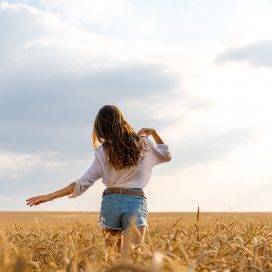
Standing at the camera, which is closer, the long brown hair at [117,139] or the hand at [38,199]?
the hand at [38,199]

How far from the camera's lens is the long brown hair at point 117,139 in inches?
236

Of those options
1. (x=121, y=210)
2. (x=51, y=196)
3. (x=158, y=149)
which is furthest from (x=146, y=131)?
(x=51, y=196)

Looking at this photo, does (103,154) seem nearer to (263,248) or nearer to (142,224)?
(142,224)

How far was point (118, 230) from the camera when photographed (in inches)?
240

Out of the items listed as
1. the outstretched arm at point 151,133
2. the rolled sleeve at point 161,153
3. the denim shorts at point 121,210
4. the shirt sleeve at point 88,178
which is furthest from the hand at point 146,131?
the denim shorts at point 121,210

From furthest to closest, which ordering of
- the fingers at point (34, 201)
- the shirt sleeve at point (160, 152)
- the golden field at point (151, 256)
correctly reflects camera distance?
the shirt sleeve at point (160, 152) → the fingers at point (34, 201) → the golden field at point (151, 256)

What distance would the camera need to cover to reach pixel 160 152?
6.25 m

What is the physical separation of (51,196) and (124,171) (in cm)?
73

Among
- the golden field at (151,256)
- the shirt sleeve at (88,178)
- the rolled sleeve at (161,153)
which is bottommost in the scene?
the golden field at (151,256)

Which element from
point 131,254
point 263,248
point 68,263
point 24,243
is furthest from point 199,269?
point 24,243

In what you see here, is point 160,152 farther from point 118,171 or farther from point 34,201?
point 34,201

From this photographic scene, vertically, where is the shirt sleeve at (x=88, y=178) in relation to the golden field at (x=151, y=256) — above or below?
above

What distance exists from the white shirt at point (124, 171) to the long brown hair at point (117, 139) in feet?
0.25

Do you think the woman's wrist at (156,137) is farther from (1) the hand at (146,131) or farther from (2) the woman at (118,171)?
(2) the woman at (118,171)
